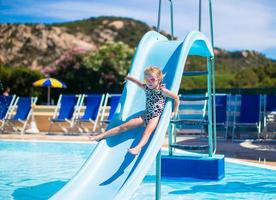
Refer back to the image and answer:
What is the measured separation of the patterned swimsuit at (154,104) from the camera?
4816 millimetres

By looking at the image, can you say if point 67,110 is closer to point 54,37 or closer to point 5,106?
point 5,106

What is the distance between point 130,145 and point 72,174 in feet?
8.82

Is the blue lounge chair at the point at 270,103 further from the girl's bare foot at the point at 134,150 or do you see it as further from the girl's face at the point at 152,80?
the girl's bare foot at the point at 134,150

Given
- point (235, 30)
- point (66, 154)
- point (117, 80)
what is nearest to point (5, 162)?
point (66, 154)

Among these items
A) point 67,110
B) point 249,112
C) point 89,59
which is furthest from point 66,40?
point 249,112

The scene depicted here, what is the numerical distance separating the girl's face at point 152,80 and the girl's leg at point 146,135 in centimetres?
34

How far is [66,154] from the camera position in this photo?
9898 mm

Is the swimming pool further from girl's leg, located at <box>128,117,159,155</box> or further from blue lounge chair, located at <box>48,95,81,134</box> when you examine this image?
blue lounge chair, located at <box>48,95,81,134</box>

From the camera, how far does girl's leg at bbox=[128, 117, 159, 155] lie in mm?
4508

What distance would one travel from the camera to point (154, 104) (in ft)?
15.9

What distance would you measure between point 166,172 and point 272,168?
164 cm

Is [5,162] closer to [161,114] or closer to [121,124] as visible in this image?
[121,124]

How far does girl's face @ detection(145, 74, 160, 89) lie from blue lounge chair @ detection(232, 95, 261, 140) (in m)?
7.01

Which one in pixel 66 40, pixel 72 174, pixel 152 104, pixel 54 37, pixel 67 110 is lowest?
pixel 72 174
